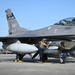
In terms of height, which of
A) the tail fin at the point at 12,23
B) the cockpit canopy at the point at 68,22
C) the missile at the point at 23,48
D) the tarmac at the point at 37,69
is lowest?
the tarmac at the point at 37,69

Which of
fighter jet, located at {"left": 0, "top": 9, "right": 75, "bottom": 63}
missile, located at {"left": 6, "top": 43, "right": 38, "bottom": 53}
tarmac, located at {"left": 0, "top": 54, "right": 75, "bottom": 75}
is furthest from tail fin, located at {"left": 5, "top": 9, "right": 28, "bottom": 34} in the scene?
tarmac, located at {"left": 0, "top": 54, "right": 75, "bottom": 75}

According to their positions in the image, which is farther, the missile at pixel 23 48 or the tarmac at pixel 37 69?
the missile at pixel 23 48

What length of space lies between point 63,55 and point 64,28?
6.58 feet

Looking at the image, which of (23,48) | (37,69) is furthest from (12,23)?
(37,69)

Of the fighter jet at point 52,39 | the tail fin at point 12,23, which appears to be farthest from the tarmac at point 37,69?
the tail fin at point 12,23

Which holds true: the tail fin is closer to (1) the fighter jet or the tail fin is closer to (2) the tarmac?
(1) the fighter jet

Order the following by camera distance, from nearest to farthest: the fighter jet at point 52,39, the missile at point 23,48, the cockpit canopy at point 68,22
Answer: the fighter jet at point 52,39 → the missile at point 23,48 → the cockpit canopy at point 68,22

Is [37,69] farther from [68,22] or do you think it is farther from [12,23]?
[12,23]

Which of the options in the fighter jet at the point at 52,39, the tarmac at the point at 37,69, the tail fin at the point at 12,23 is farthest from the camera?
the tail fin at the point at 12,23

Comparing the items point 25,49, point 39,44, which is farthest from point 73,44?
point 25,49

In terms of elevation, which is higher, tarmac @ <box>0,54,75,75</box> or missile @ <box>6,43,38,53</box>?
missile @ <box>6,43,38,53</box>

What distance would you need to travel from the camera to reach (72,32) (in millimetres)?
12102

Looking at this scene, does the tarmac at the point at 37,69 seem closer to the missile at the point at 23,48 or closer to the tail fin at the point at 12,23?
the missile at the point at 23,48

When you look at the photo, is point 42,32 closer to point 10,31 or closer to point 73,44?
point 73,44
